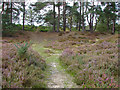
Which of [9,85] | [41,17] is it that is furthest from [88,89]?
[41,17]

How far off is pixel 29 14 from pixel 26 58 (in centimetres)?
3608

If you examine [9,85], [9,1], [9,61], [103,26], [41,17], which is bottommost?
[9,85]

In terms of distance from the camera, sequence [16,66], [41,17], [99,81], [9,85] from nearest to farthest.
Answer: [9,85], [99,81], [16,66], [41,17]

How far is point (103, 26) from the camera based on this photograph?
1487 inches

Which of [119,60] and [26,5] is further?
[26,5]

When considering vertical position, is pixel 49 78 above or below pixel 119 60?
below

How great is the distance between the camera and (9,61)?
530cm

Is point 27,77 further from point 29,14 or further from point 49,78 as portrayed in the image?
point 29,14

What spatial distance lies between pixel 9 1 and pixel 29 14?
977 centimetres

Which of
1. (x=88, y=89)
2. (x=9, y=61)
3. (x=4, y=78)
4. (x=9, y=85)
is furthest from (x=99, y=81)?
(x=9, y=61)

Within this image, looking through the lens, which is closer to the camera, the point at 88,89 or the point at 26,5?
the point at 88,89

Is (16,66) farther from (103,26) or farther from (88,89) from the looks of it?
(103,26)

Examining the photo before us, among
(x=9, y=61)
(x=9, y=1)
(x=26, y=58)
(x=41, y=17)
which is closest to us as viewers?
(x=9, y=61)

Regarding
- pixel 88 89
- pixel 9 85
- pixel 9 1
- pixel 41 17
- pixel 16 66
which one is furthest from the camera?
pixel 41 17
